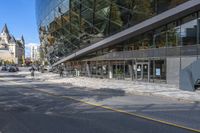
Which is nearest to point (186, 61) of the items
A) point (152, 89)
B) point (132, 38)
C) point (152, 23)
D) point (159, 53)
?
point (159, 53)

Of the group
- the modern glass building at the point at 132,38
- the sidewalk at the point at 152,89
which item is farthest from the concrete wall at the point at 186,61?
the sidewalk at the point at 152,89

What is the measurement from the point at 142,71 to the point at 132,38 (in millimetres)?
4809

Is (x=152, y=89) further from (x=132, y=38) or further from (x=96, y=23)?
(x=96, y=23)

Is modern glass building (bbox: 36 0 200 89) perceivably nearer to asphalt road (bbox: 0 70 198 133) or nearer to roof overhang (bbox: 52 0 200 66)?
roof overhang (bbox: 52 0 200 66)

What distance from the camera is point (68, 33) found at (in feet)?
213

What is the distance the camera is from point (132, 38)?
4334cm

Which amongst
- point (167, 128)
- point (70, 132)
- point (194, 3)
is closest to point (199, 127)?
point (167, 128)

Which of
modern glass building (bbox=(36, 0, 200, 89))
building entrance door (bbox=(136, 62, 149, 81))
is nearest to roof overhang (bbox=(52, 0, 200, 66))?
modern glass building (bbox=(36, 0, 200, 89))

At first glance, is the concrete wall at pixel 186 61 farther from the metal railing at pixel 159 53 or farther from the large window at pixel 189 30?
the large window at pixel 189 30

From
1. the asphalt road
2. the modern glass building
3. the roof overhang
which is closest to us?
the asphalt road

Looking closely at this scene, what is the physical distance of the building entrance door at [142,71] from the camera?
130ft

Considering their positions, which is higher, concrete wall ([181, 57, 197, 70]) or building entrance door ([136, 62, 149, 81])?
concrete wall ([181, 57, 197, 70])

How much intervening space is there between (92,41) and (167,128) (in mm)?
42555

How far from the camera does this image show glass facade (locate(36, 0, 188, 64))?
37.1 m
